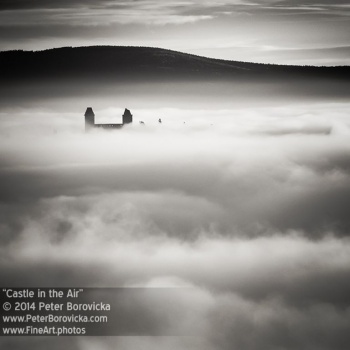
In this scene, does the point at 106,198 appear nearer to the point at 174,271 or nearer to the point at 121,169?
the point at 121,169

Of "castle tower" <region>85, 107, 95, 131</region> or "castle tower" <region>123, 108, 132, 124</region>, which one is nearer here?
"castle tower" <region>123, 108, 132, 124</region>

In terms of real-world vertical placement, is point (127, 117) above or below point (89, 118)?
below

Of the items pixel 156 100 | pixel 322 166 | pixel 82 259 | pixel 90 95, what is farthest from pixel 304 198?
pixel 82 259

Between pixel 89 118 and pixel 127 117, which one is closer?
pixel 127 117

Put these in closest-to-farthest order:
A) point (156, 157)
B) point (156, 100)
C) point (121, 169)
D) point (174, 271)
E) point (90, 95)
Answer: point (174, 271)
point (90, 95)
point (156, 100)
point (121, 169)
point (156, 157)

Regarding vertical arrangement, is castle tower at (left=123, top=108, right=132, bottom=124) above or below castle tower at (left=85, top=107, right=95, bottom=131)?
below

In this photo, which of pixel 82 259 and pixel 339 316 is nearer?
pixel 339 316

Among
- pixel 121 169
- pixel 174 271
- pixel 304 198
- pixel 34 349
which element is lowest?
pixel 34 349

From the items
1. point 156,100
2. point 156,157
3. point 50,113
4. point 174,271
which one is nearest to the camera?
point 174,271

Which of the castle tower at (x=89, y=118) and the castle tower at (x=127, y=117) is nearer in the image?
the castle tower at (x=127, y=117)

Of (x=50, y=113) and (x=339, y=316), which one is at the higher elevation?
(x=50, y=113)

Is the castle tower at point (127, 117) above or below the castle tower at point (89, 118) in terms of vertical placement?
below
